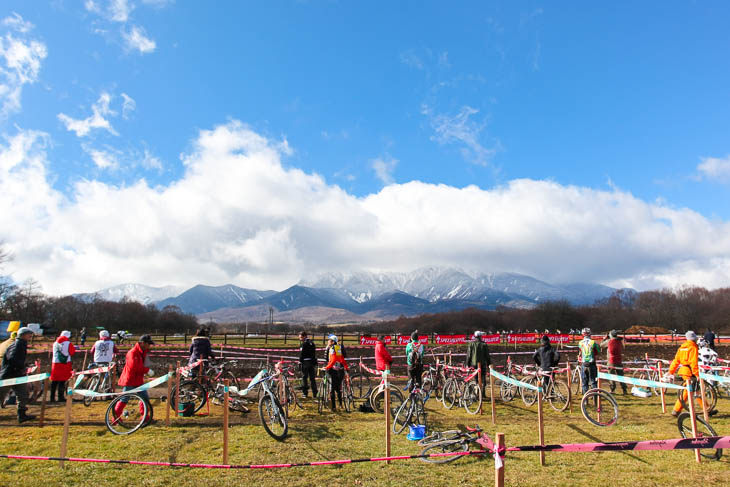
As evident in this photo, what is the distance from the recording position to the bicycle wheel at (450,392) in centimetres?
1347

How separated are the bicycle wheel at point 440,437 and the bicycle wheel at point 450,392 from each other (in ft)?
17.1

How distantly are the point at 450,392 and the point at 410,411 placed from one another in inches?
153

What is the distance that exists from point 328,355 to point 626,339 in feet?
147

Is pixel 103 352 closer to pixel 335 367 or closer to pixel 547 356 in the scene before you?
pixel 335 367

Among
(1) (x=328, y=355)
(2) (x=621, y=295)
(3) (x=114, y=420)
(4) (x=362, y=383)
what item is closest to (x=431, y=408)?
(4) (x=362, y=383)

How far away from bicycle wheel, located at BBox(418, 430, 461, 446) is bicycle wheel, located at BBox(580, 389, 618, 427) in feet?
13.8

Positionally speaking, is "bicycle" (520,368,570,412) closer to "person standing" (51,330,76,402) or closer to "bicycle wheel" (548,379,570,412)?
"bicycle wheel" (548,379,570,412)

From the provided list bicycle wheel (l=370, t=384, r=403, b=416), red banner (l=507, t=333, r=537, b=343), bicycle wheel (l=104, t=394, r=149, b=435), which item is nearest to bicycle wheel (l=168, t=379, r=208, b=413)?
bicycle wheel (l=104, t=394, r=149, b=435)

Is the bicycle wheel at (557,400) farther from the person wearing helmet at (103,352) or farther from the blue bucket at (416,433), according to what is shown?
the person wearing helmet at (103,352)

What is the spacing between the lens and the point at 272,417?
9289 mm

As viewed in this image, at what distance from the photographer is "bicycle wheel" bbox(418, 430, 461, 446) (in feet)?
26.5

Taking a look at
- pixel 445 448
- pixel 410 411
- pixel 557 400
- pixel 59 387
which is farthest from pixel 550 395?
pixel 59 387

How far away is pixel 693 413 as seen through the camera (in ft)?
25.1

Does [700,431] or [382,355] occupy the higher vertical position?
[382,355]
